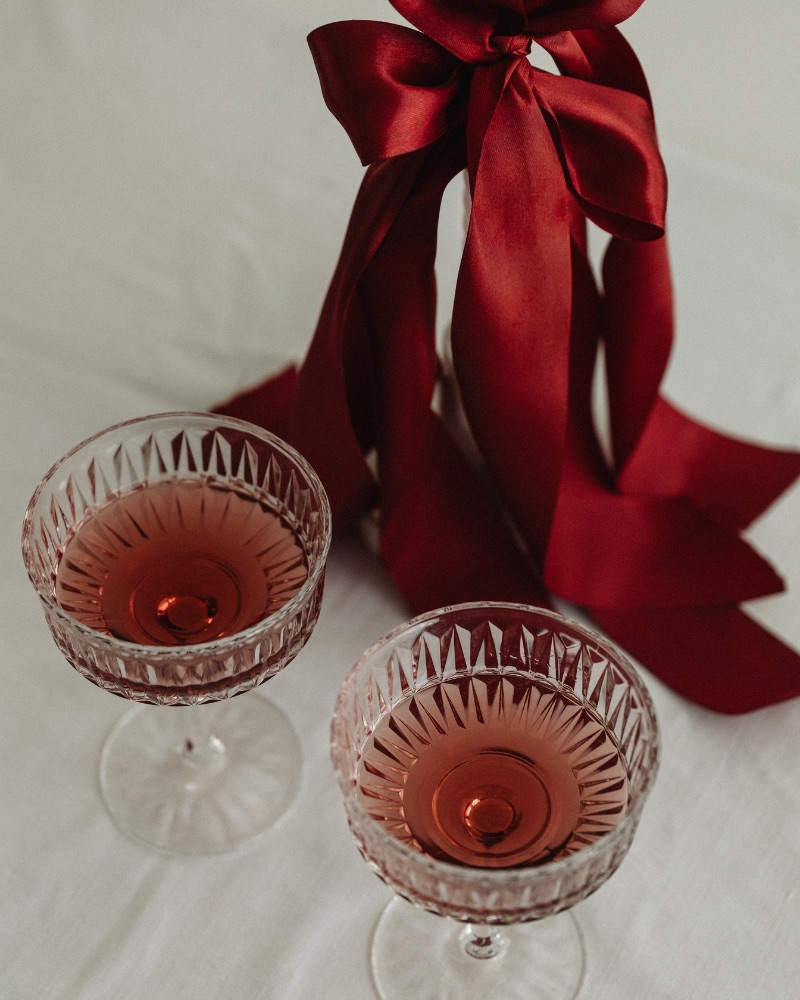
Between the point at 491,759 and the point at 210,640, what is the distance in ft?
0.49

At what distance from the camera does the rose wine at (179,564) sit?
616 mm

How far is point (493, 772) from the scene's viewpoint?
22.5 inches

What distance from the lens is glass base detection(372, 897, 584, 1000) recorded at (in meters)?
0.60

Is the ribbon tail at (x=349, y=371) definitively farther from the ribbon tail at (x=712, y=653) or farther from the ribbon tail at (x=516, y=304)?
the ribbon tail at (x=712, y=653)

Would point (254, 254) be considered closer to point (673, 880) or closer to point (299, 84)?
point (299, 84)

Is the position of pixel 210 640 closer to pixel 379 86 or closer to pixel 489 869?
pixel 489 869

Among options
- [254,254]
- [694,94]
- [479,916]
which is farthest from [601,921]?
[694,94]

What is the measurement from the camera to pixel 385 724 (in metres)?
0.57

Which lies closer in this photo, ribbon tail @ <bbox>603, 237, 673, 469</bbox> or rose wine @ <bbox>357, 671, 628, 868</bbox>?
rose wine @ <bbox>357, 671, 628, 868</bbox>

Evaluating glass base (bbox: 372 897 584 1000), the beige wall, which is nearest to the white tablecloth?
glass base (bbox: 372 897 584 1000)

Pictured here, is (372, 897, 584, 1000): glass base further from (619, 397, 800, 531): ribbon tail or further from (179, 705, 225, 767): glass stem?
(619, 397, 800, 531): ribbon tail

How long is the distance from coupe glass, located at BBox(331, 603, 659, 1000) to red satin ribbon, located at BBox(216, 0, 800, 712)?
0.48 feet

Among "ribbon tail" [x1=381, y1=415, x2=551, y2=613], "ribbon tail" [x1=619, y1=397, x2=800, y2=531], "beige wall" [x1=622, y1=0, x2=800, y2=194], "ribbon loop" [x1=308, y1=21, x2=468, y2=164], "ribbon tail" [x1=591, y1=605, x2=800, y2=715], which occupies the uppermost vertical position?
"ribbon loop" [x1=308, y1=21, x2=468, y2=164]

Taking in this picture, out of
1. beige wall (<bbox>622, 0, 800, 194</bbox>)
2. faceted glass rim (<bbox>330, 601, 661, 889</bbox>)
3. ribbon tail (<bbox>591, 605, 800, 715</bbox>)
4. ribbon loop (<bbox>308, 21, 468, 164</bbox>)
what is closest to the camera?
faceted glass rim (<bbox>330, 601, 661, 889</bbox>)
